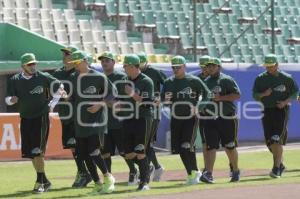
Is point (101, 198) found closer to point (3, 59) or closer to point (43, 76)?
point (43, 76)

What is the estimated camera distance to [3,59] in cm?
2161

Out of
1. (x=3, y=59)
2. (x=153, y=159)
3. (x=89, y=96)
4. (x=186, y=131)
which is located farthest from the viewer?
(x=3, y=59)

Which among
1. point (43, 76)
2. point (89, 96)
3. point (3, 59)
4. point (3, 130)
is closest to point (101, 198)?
point (89, 96)

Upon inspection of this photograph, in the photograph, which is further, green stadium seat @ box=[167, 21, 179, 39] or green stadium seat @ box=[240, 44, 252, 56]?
green stadium seat @ box=[240, 44, 252, 56]

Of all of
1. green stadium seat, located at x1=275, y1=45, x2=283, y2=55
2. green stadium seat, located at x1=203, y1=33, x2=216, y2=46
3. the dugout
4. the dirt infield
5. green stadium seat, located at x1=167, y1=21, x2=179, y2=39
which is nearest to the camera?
the dirt infield

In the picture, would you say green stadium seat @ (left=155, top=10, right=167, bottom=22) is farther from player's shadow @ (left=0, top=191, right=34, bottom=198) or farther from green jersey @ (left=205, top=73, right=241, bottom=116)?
player's shadow @ (left=0, top=191, right=34, bottom=198)

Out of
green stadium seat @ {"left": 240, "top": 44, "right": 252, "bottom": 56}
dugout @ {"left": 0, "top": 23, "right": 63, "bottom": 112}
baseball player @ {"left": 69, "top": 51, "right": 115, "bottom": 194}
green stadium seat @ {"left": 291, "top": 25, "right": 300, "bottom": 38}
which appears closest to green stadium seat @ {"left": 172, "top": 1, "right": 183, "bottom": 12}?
green stadium seat @ {"left": 240, "top": 44, "right": 252, "bottom": 56}

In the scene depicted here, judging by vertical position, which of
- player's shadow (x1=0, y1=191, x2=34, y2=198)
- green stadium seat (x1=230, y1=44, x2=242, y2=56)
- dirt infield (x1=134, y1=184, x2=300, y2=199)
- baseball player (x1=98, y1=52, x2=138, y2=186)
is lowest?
player's shadow (x1=0, y1=191, x2=34, y2=198)

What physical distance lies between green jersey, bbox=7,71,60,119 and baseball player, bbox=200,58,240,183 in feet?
8.92

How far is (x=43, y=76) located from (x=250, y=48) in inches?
732

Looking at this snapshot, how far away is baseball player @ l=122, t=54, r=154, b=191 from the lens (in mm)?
12578

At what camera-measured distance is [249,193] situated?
11.6 m

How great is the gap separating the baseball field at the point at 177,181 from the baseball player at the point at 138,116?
43cm

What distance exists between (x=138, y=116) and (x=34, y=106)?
1.50m
